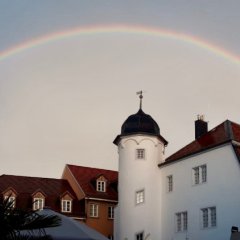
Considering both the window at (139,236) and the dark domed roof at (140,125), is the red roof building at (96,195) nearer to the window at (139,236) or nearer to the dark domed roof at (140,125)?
the window at (139,236)

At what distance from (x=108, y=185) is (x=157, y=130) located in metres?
12.4

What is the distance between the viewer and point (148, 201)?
42.3m

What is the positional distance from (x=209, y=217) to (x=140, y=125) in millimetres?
11422

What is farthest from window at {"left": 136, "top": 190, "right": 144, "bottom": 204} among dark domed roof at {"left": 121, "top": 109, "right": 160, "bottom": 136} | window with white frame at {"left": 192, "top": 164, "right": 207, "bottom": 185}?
window with white frame at {"left": 192, "top": 164, "right": 207, "bottom": 185}

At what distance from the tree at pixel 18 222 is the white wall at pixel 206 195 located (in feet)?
86.8

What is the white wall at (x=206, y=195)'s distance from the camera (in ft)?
115

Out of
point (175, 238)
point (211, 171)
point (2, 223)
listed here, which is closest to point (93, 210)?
point (175, 238)

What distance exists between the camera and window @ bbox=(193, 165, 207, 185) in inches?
1496

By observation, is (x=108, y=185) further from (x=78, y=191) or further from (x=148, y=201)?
(x=148, y=201)

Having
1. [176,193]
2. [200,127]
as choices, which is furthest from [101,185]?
[176,193]

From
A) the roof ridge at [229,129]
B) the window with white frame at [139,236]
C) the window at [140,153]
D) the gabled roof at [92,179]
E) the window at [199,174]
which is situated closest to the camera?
the roof ridge at [229,129]

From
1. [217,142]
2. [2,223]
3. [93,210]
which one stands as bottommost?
[2,223]

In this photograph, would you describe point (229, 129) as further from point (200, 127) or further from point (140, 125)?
point (140, 125)

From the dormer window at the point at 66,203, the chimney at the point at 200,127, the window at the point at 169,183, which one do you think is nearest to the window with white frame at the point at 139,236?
the window at the point at 169,183
